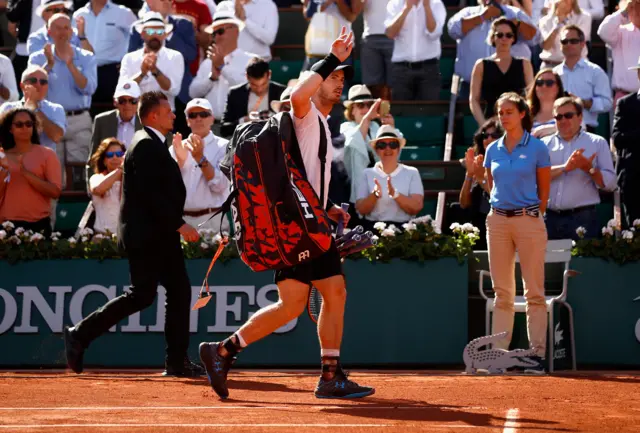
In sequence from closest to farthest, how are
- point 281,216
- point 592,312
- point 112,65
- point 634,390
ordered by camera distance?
point 281,216 < point 634,390 < point 592,312 < point 112,65

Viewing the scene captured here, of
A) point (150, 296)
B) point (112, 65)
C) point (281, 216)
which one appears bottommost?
point (150, 296)

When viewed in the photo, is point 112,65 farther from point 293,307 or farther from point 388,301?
point 293,307

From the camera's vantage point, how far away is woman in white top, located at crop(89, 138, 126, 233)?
1164 cm

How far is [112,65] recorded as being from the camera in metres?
15.2

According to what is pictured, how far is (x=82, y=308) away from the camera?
35.7 feet

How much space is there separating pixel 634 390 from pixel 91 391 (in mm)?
3593

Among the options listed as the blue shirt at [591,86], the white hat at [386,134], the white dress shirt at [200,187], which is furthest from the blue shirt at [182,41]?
the blue shirt at [591,86]

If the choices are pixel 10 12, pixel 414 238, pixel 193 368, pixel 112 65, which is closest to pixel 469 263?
pixel 414 238

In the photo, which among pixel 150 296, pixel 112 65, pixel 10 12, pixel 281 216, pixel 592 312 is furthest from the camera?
pixel 10 12

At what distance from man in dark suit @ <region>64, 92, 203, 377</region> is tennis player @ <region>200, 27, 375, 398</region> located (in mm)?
1662

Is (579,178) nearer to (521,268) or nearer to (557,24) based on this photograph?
(521,268)

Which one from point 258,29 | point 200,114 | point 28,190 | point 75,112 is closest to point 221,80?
point 258,29

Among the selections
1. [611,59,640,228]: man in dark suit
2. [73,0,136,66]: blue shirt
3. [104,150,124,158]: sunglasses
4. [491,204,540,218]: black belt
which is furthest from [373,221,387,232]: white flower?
[73,0,136,66]: blue shirt

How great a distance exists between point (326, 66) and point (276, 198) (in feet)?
2.60
